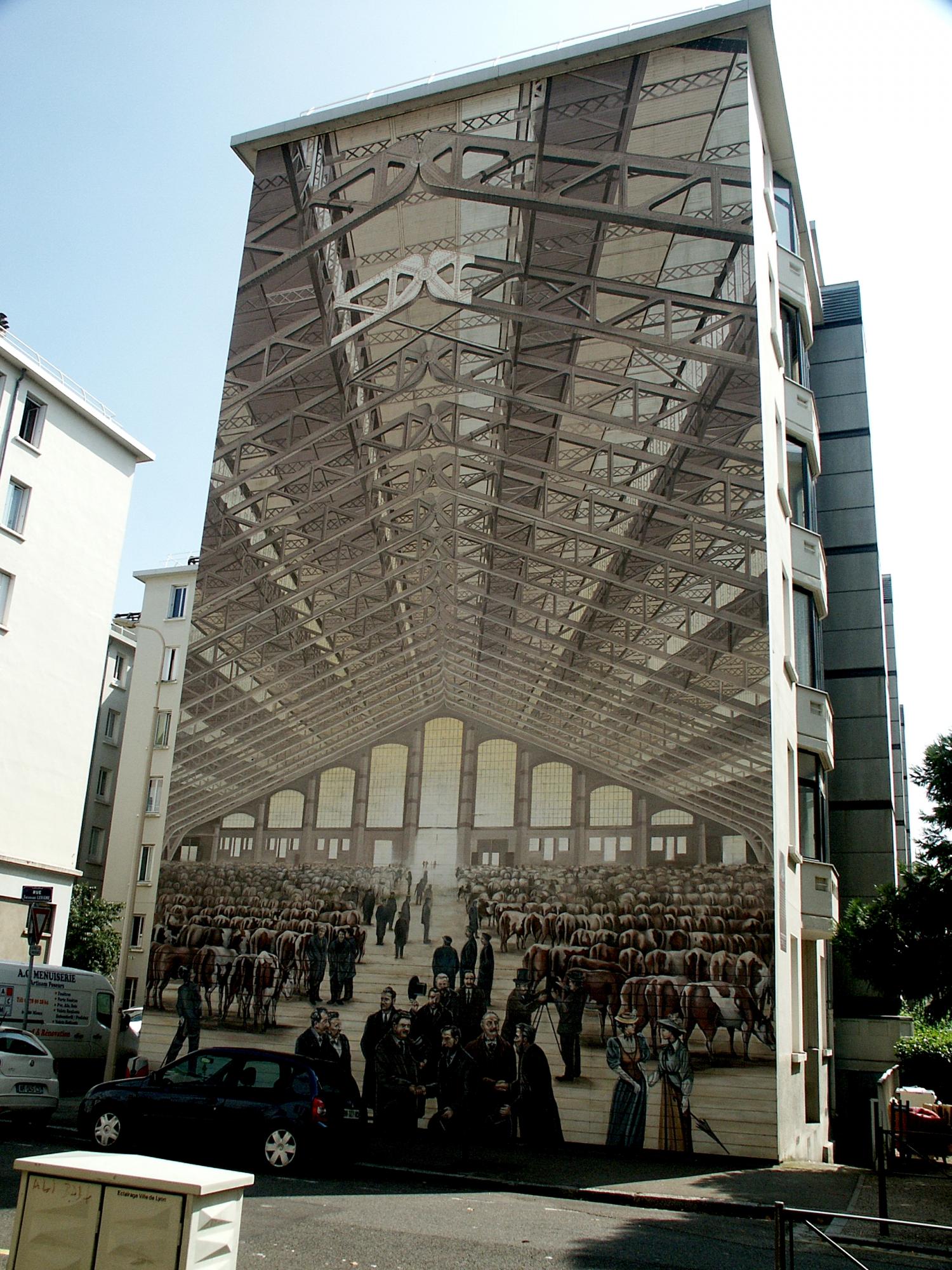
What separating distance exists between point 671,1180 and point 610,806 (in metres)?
5.45

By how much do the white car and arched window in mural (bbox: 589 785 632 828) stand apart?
29.2ft

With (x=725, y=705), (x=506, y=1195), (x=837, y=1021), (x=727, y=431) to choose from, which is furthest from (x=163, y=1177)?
(x=837, y=1021)

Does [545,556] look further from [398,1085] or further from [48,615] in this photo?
[48,615]

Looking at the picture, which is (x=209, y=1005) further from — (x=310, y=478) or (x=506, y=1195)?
(x=310, y=478)

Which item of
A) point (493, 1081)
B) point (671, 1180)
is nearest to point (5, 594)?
point (493, 1081)

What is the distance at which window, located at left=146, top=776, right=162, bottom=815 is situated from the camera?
1594 inches

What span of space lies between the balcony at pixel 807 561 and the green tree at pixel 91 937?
27.6m

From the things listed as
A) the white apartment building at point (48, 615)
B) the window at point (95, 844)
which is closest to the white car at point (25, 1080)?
the white apartment building at point (48, 615)

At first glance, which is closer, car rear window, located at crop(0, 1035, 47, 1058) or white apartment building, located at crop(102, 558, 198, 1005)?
car rear window, located at crop(0, 1035, 47, 1058)

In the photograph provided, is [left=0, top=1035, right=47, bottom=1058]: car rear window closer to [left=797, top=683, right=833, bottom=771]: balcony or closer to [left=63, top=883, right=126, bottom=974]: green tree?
[left=797, top=683, right=833, bottom=771]: balcony

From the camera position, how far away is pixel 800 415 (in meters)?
22.4

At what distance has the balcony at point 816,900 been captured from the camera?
18984 mm

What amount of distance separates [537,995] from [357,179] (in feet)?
51.4

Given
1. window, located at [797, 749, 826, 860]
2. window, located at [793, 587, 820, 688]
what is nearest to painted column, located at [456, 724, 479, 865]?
window, located at [797, 749, 826, 860]
